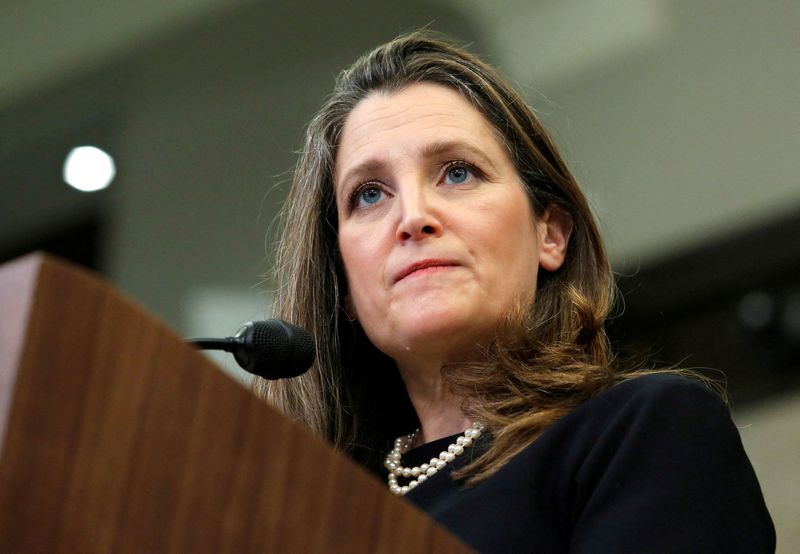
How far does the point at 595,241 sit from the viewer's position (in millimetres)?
1885

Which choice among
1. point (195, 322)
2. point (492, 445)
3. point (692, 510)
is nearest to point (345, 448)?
point (492, 445)

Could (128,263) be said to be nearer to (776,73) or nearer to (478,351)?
(776,73)

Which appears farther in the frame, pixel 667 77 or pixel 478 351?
pixel 667 77

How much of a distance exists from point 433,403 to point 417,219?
25 centimetres

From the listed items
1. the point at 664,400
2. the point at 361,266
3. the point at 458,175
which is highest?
the point at 458,175

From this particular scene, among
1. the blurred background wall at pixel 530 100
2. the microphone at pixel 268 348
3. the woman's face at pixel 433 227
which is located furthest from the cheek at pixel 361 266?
the blurred background wall at pixel 530 100

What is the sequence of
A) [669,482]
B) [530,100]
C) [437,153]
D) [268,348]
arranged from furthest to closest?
1. [530,100]
2. [437,153]
3. [268,348]
4. [669,482]

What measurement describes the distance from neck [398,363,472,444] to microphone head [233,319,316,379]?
1.23 feet

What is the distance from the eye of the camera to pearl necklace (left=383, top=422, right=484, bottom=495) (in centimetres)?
167

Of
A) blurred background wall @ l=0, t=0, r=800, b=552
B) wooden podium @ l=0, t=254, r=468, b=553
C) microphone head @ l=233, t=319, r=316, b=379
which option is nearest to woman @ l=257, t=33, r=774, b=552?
microphone head @ l=233, t=319, r=316, b=379

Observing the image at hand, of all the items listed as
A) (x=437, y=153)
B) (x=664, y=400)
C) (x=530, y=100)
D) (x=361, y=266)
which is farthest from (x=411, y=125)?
(x=530, y=100)

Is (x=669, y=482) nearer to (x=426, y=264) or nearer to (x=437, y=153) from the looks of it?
(x=426, y=264)

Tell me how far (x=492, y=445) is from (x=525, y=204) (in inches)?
16.1

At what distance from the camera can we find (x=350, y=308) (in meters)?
2.01
